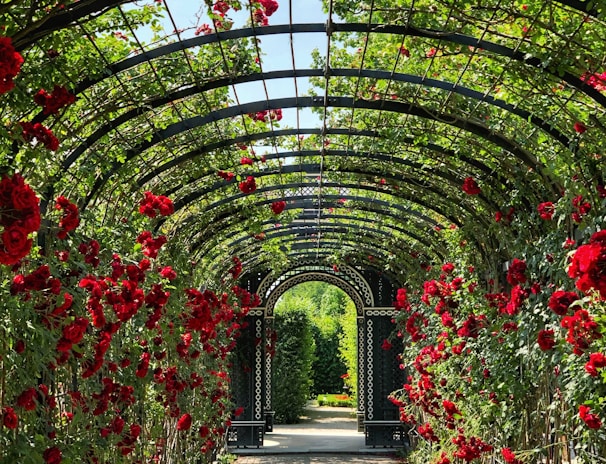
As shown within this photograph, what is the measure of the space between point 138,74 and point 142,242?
3.74 feet

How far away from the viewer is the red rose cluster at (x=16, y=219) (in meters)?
1.93

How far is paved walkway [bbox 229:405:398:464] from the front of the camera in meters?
11.0

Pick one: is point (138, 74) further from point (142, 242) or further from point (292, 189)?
point (292, 189)

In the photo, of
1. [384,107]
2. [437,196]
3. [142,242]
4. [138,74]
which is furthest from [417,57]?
[437,196]

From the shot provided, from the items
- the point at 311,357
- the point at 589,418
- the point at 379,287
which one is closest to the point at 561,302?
the point at 589,418

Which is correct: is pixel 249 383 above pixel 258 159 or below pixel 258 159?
below

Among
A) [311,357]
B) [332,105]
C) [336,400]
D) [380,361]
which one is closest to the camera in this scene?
[332,105]

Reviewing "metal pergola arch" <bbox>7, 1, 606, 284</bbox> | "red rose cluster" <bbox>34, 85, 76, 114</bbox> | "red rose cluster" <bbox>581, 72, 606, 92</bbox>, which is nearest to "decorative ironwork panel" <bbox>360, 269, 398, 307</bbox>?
"metal pergola arch" <bbox>7, 1, 606, 284</bbox>

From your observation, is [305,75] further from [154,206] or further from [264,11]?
[154,206]

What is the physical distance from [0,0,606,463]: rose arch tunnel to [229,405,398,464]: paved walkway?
328 cm

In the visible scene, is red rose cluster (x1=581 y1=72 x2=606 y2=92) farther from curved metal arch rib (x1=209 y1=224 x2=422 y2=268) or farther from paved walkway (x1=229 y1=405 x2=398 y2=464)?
paved walkway (x1=229 y1=405 x2=398 y2=464)

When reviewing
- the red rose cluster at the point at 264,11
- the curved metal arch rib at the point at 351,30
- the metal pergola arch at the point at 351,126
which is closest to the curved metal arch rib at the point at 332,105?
the metal pergola arch at the point at 351,126

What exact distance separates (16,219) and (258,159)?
424cm

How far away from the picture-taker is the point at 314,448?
11.9 metres
